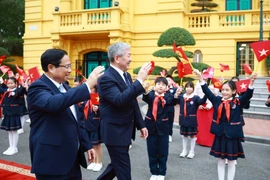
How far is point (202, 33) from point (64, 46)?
8.71 metres

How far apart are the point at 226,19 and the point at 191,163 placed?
12.3m

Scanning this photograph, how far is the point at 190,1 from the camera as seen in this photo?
1889cm

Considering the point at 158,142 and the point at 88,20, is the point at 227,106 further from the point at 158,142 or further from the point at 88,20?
the point at 88,20

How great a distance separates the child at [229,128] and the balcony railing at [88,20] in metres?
12.4

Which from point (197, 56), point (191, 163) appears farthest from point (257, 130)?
point (197, 56)

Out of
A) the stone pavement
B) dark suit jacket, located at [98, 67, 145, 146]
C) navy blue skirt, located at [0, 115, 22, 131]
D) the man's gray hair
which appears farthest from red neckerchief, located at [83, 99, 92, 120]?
the stone pavement

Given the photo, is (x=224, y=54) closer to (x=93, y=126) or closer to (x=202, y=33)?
(x=202, y=33)

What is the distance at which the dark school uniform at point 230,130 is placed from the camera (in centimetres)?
419

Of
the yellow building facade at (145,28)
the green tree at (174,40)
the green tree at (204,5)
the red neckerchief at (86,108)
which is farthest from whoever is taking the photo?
the green tree at (204,5)

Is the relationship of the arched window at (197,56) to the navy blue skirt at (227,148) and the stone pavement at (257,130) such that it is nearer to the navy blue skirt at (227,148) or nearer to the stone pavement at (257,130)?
the stone pavement at (257,130)

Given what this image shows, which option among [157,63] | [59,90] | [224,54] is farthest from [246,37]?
[59,90]

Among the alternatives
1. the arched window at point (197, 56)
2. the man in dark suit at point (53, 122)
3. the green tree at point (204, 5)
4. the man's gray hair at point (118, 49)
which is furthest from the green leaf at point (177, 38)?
the man in dark suit at point (53, 122)

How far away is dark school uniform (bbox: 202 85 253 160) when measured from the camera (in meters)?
4.19

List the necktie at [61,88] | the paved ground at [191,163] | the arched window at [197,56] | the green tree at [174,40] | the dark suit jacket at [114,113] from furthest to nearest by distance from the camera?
the arched window at [197,56] < the green tree at [174,40] < the paved ground at [191,163] < the dark suit jacket at [114,113] < the necktie at [61,88]
